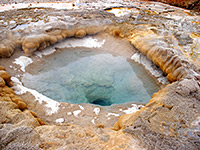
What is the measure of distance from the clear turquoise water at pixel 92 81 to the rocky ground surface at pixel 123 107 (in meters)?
0.39

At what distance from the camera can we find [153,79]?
4.00 metres

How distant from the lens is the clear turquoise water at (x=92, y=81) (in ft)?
11.6

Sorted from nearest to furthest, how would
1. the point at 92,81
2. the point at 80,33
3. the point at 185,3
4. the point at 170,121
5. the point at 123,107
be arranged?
the point at 170,121 < the point at 123,107 < the point at 92,81 < the point at 80,33 < the point at 185,3

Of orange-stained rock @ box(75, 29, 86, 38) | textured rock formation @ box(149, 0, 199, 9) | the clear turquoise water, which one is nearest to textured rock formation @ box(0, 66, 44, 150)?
the clear turquoise water

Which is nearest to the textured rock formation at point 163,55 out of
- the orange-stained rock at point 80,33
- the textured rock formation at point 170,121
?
the textured rock formation at point 170,121

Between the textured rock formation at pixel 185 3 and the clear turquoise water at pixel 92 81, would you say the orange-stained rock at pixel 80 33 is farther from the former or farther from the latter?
the textured rock formation at pixel 185 3

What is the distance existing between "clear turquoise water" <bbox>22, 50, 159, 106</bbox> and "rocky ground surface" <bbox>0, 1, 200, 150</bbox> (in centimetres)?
39

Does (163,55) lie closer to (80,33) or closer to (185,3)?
(80,33)

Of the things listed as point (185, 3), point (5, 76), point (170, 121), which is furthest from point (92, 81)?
point (185, 3)

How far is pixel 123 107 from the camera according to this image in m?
3.17

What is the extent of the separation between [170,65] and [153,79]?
0.56 metres

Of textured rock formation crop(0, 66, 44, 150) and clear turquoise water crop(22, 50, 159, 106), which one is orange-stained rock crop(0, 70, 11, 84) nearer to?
clear turquoise water crop(22, 50, 159, 106)

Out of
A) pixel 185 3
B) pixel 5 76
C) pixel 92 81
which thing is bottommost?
pixel 92 81

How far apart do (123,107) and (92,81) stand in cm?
106
